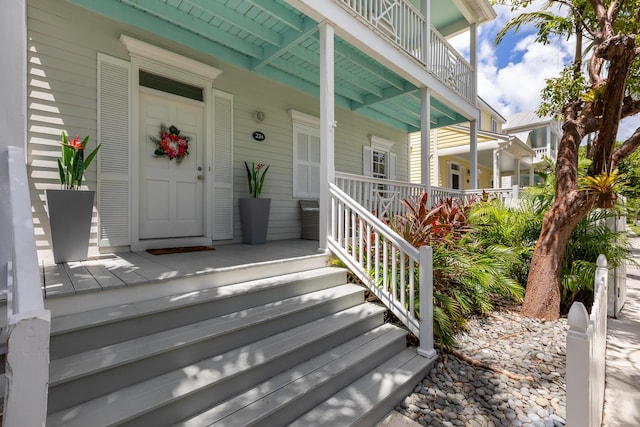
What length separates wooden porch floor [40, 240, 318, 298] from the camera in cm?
210

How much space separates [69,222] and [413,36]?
5.59 meters

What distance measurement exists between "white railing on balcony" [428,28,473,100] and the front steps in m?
5.06

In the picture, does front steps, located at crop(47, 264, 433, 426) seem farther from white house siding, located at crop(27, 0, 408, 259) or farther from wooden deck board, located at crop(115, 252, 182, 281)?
white house siding, located at crop(27, 0, 408, 259)

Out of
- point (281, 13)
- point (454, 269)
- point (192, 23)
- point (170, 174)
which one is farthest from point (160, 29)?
point (454, 269)

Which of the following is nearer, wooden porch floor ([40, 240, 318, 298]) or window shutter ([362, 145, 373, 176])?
wooden porch floor ([40, 240, 318, 298])

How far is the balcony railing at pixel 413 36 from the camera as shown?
171 inches

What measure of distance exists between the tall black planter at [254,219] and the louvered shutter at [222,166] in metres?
0.20

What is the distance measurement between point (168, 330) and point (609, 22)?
4762 millimetres

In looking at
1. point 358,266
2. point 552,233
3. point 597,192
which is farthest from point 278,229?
point 597,192

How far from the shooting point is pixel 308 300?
8.77ft

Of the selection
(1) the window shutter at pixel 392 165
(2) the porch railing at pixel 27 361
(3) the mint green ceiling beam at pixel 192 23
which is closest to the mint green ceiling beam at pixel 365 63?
(3) the mint green ceiling beam at pixel 192 23

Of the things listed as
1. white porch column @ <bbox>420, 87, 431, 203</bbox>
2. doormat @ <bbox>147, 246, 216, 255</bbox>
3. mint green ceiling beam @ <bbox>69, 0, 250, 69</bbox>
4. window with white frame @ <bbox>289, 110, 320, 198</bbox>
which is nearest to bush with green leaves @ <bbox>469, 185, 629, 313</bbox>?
white porch column @ <bbox>420, 87, 431, 203</bbox>

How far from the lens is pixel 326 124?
3.68 m

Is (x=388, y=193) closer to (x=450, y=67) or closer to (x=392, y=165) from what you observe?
(x=392, y=165)
